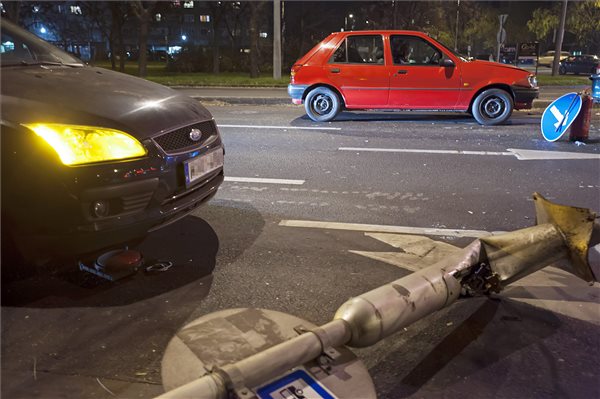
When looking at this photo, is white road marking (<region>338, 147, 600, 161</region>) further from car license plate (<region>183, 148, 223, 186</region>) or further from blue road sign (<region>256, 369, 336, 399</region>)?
blue road sign (<region>256, 369, 336, 399</region>)

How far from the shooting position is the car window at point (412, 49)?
10.2 m

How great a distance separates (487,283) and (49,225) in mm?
2609

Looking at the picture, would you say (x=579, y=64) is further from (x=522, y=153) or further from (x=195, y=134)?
(x=195, y=134)

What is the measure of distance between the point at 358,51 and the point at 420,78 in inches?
51.0

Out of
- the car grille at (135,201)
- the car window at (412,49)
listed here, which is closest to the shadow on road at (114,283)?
the car grille at (135,201)

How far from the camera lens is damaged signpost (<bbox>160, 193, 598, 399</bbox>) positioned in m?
2.31

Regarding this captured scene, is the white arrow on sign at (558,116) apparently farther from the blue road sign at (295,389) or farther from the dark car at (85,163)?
the blue road sign at (295,389)

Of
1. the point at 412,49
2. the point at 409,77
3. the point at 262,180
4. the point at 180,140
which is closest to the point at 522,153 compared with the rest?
the point at 409,77

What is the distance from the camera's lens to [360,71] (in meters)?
10.4

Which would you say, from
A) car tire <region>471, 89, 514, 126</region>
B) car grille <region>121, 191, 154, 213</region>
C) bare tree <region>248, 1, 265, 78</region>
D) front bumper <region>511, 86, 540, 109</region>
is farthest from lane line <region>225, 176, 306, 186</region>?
bare tree <region>248, 1, 265, 78</region>

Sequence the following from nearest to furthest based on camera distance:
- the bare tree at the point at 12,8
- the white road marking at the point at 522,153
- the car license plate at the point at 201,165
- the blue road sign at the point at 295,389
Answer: the blue road sign at the point at 295,389 < the car license plate at the point at 201,165 < the white road marking at the point at 522,153 < the bare tree at the point at 12,8

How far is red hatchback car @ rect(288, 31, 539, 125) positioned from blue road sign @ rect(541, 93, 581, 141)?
5.11 ft

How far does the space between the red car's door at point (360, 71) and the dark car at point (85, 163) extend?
23.2 feet

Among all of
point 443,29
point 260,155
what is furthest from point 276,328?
point 443,29
